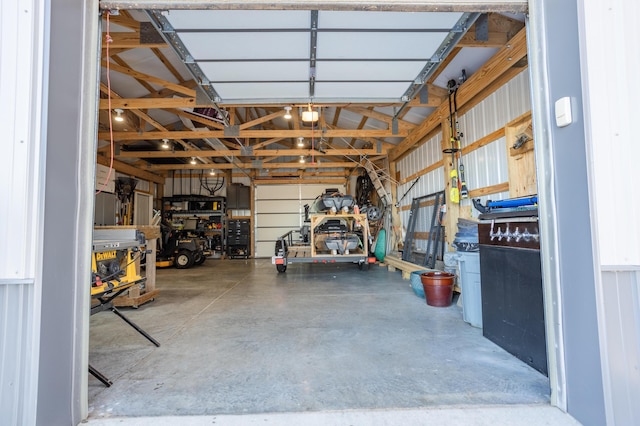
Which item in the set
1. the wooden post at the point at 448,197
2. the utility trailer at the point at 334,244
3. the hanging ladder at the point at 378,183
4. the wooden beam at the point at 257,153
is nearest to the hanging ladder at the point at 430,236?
the wooden post at the point at 448,197

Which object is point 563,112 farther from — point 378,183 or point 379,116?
point 378,183

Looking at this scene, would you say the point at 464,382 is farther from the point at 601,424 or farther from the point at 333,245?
the point at 333,245

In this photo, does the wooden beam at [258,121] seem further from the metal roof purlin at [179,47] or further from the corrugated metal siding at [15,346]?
the corrugated metal siding at [15,346]

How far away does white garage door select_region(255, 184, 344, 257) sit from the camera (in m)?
11.5

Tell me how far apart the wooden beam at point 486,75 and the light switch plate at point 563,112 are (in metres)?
1.90

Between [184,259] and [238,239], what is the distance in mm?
2887

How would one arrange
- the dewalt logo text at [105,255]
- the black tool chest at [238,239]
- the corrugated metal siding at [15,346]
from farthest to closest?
the black tool chest at [238,239]
the dewalt logo text at [105,255]
the corrugated metal siding at [15,346]

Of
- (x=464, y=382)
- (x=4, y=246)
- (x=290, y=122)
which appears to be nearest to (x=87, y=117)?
(x=4, y=246)

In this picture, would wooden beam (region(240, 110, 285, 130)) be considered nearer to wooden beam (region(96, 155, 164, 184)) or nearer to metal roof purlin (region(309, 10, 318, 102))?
metal roof purlin (region(309, 10, 318, 102))

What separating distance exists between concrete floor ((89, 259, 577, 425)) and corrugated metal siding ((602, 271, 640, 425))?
0.26 m

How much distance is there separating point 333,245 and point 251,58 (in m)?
3.88

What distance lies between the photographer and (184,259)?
8266 mm

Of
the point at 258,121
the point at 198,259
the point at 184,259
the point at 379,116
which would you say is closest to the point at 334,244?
the point at 379,116

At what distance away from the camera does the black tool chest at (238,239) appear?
36.1 feet
